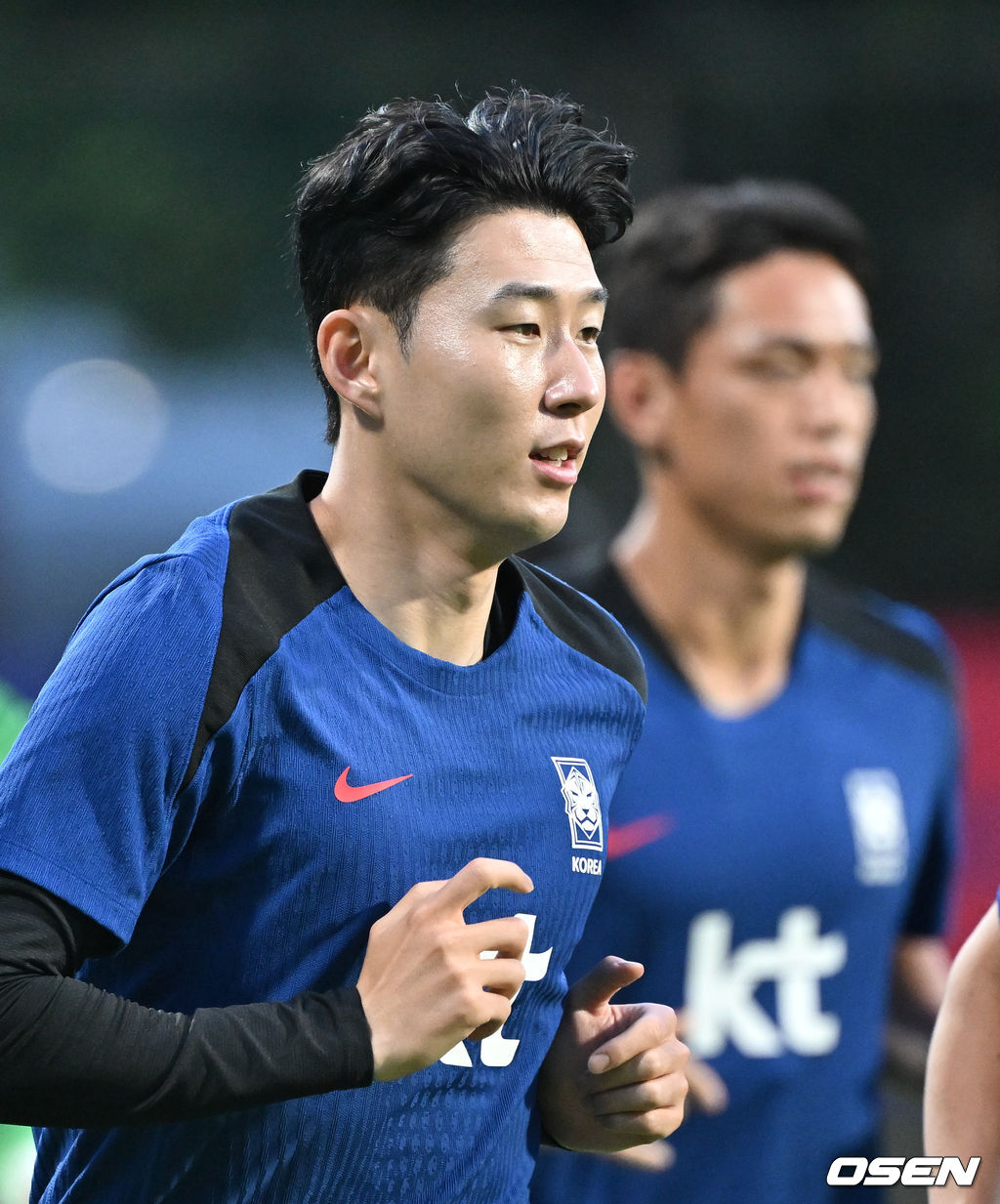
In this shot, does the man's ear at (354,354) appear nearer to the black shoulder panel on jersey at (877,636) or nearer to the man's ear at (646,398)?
the man's ear at (646,398)

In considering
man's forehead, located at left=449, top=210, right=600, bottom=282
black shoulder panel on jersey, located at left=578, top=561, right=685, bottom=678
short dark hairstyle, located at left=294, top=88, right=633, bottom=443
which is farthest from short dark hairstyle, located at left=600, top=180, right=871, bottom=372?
man's forehead, located at left=449, top=210, right=600, bottom=282

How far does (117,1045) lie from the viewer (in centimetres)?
155

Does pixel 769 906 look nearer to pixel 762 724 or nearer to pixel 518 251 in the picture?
pixel 762 724

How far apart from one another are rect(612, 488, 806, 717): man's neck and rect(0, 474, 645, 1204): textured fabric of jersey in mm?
2149

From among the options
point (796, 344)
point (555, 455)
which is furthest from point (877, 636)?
point (555, 455)

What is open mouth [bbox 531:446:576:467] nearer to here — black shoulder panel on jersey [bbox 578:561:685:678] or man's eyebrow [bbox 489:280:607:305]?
man's eyebrow [bbox 489:280:607:305]

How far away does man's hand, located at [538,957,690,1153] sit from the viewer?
1.92 metres

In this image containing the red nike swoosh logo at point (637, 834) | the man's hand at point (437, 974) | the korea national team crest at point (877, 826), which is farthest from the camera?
the korea national team crest at point (877, 826)

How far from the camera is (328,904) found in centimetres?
174

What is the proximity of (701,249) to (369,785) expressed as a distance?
107 inches

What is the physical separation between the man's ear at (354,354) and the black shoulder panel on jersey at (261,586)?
0.14m

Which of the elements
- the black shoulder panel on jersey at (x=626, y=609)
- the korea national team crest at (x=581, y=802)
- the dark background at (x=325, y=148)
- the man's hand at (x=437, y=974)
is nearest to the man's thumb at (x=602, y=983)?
the korea national team crest at (x=581, y=802)

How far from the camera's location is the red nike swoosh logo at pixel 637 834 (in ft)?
11.7

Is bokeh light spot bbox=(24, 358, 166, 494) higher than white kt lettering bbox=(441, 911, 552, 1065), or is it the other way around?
bokeh light spot bbox=(24, 358, 166, 494)
